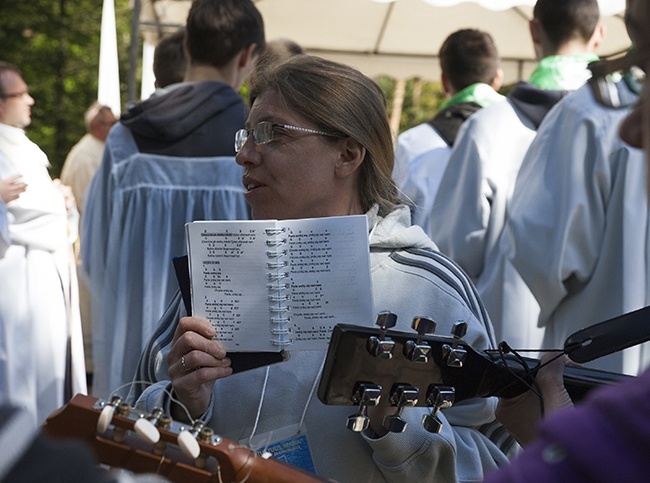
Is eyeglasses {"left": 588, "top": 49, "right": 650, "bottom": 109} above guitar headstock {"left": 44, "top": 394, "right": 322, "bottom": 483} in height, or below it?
above

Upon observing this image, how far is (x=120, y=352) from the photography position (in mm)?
4500

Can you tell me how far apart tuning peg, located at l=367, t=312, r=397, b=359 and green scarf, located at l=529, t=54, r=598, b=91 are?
3102mm

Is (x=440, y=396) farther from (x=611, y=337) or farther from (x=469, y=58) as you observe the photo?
(x=469, y=58)

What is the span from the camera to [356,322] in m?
2.05

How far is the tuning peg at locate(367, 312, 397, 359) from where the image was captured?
179 centimetres

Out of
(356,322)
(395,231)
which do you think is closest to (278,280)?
(356,322)

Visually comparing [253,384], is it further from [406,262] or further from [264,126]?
[264,126]

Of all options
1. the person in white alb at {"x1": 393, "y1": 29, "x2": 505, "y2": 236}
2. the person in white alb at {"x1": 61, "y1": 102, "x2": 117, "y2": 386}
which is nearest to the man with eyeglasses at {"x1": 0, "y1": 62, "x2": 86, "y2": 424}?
the person in white alb at {"x1": 393, "y1": 29, "x2": 505, "y2": 236}

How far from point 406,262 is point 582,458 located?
1556 millimetres

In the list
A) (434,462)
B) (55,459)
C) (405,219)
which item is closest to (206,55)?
(405,219)

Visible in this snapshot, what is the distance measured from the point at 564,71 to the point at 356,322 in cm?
292

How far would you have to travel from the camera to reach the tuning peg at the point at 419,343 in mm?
1854

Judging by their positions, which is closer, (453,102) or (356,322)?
(356,322)

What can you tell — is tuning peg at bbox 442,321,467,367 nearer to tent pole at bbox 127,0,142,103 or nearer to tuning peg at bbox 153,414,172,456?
tuning peg at bbox 153,414,172,456
